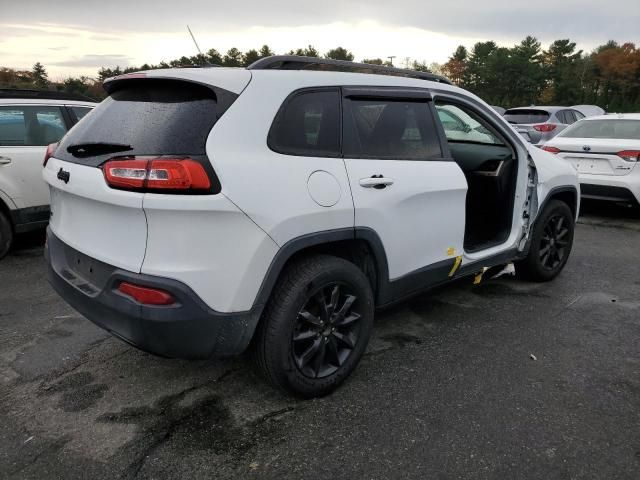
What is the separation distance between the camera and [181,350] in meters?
2.31

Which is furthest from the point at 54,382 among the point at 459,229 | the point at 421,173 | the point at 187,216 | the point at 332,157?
the point at 459,229

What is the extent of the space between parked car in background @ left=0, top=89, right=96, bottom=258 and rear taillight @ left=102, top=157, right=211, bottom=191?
3.56 m

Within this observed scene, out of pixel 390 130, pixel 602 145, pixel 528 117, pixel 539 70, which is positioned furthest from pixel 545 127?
pixel 539 70

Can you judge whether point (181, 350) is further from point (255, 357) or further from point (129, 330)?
point (255, 357)

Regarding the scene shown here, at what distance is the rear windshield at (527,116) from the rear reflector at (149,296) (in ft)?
41.3

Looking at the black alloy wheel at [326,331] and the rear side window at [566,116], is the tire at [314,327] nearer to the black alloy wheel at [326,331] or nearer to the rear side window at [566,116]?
the black alloy wheel at [326,331]

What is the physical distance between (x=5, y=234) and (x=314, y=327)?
4.13m

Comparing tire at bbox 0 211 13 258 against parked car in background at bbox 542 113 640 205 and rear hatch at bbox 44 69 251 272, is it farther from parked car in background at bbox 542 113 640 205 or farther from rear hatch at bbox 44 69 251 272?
parked car in background at bbox 542 113 640 205

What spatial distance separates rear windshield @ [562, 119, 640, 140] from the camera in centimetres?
722

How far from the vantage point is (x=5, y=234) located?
523cm

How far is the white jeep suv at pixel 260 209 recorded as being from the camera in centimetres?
220

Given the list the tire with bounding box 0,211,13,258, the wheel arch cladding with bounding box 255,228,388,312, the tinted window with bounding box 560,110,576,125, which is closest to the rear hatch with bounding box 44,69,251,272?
the wheel arch cladding with bounding box 255,228,388,312

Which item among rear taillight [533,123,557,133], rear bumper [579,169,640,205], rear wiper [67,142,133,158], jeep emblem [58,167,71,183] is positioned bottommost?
rear bumper [579,169,640,205]

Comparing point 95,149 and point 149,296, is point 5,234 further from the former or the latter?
point 149,296
